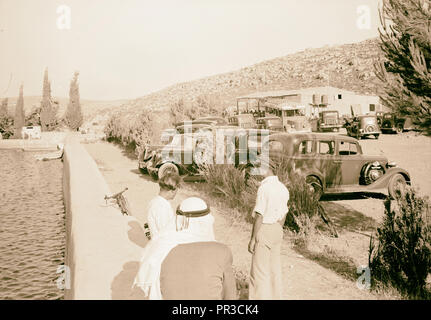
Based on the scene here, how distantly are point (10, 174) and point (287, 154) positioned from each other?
51.4ft

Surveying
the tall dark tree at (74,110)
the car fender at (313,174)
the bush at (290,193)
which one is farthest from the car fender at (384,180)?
the tall dark tree at (74,110)

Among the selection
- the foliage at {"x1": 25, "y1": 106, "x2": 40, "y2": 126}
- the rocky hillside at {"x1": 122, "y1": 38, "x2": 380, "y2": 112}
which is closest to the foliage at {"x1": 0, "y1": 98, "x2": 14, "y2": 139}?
the foliage at {"x1": 25, "y1": 106, "x2": 40, "y2": 126}

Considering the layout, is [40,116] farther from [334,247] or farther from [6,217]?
[334,247]

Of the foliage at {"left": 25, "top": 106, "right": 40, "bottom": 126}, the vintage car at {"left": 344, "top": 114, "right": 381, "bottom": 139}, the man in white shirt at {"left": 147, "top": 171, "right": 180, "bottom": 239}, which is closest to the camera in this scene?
the man in white shirt at {"left": 147, "top": 171, "right": 180, "bottom": 239}

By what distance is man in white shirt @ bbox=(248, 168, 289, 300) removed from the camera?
464 cm

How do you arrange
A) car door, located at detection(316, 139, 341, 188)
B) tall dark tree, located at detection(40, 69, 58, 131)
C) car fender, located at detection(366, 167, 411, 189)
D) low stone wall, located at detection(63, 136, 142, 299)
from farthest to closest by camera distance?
tall dark tree, located at detection(40, 69, 58, 131)
car fender, located at detection(366, 167, 411, 189)
car door, located at detection(316, 139, 341, 188)
low stone wall, located at detection(63, 136, 142, 299)

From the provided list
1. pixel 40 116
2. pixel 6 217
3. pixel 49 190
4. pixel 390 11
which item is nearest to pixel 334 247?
pixel 390 11

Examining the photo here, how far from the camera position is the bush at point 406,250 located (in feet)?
17.9

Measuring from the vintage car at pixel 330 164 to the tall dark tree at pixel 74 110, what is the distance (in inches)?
1736

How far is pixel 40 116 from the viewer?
46.7m

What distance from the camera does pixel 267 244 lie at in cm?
464

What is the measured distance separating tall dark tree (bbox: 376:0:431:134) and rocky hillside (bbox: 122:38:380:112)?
156ft

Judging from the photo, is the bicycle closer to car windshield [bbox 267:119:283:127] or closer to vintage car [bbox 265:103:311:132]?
car windshield [bbox 267:119:283:127]

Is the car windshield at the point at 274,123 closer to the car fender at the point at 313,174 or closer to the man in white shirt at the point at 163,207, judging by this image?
the car fender at the point at 313,174
